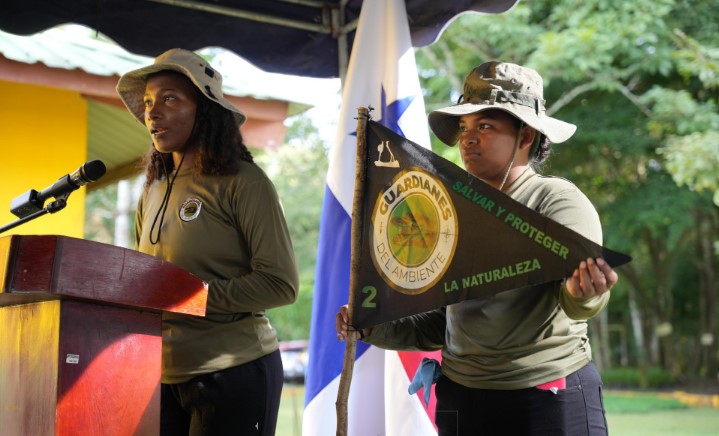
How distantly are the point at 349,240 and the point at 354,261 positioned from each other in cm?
149

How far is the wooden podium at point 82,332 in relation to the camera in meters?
1.96

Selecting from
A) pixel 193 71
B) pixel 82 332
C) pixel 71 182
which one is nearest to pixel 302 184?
pixel 193 71

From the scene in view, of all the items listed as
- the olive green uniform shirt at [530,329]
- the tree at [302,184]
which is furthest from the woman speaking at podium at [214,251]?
the tree at [302,184]

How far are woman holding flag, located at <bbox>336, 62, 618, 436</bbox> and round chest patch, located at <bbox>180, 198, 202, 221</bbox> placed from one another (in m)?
0.64

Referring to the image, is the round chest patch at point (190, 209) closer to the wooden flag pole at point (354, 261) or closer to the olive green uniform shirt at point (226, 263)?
the olive green uniform shirt at point (226, 263)

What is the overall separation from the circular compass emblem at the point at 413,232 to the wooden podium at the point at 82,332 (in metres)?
0.52

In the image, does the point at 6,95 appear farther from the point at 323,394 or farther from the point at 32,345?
the point at 32,345

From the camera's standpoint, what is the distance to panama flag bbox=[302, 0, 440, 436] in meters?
3.76

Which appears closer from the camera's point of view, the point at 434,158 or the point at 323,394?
the point at 434,158

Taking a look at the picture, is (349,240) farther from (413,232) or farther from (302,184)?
(302,184)

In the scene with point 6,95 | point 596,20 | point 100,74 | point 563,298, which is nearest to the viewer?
point 563,298

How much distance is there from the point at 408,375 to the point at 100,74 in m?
3.58

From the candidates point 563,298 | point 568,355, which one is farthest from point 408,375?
point 563,298

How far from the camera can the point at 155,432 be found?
223 centimetres
